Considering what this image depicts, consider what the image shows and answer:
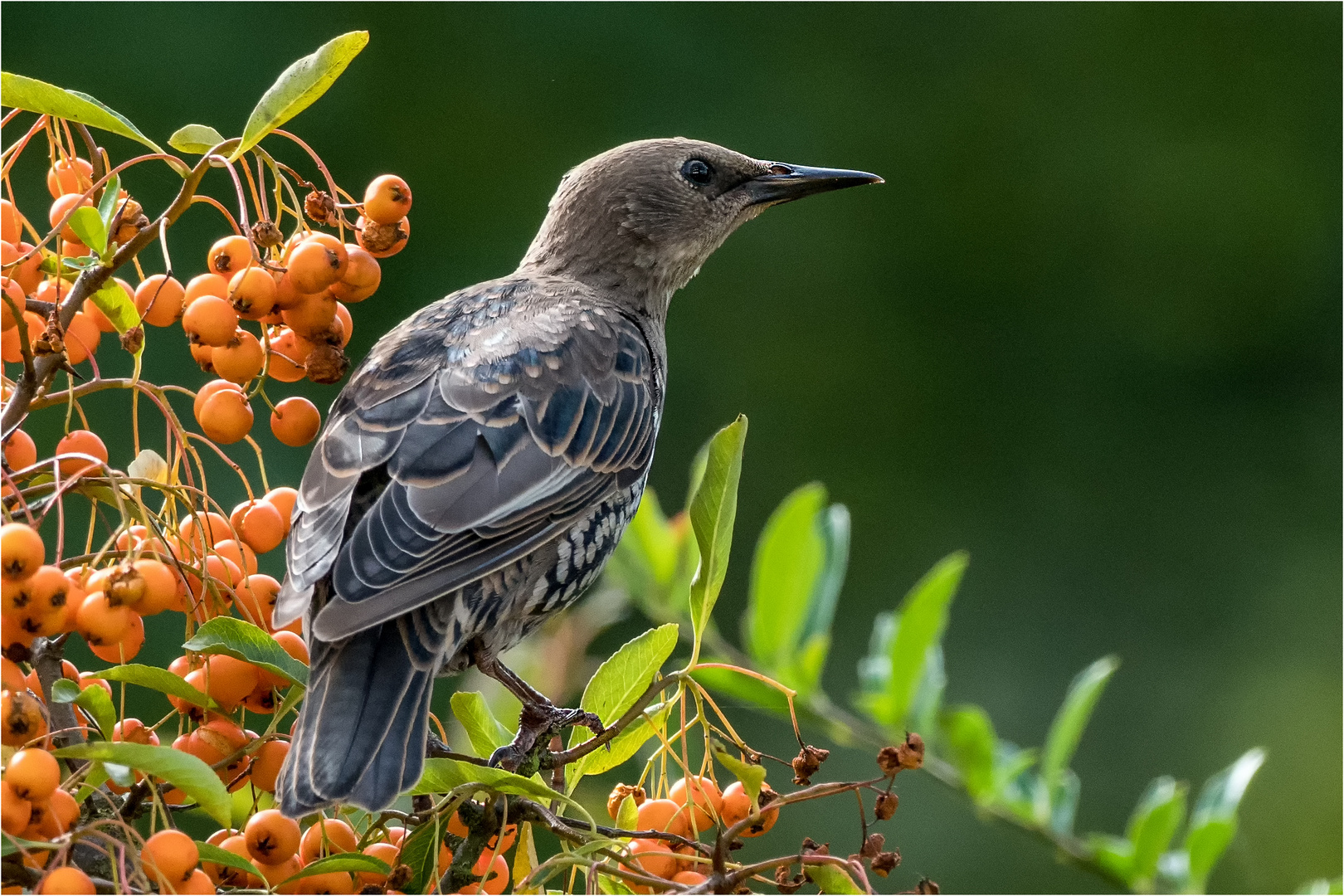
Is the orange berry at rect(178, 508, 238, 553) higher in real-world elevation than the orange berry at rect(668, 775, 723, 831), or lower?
higher

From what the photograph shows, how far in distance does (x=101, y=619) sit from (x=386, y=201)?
0.72m

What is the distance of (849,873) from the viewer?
65.4 inches

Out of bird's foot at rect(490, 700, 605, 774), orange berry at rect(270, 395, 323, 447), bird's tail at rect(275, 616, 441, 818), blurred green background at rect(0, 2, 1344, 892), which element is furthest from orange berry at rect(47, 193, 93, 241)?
blurred green background at rect(0, 2, 1344, 892)

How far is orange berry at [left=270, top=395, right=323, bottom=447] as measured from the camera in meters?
2.13

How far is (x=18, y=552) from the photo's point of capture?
4.98 feet

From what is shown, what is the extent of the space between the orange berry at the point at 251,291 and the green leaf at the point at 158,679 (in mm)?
459

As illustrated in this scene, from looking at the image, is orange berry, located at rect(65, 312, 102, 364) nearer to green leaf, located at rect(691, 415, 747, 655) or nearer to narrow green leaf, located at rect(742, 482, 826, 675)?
green leaf, located at rect(691, 415, 747, 655)

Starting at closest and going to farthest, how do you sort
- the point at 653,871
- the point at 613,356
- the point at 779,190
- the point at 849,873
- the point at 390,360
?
the point at 849,873 → the point at 653,871 → the point at 390,360 → the point at 613,356 → the point at 779,190

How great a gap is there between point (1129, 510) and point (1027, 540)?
0.53 m

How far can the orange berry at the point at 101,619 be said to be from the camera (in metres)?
1.57

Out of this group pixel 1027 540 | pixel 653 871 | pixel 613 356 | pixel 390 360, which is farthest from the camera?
pixel 1027 540

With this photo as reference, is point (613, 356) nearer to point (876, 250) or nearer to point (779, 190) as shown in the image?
point (779, 190)

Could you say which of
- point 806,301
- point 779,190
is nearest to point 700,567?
point 779,190

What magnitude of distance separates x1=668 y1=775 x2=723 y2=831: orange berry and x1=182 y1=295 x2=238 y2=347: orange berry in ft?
2.53
